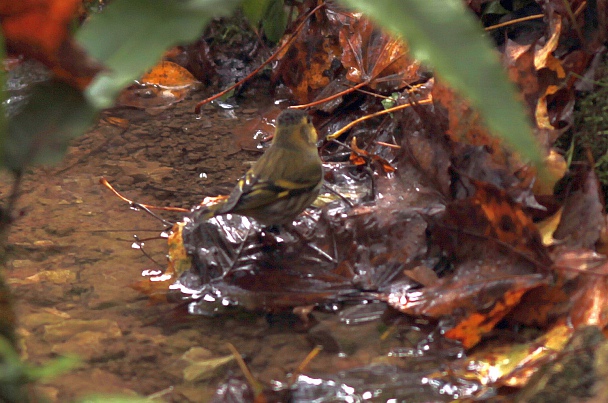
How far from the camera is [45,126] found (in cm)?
106

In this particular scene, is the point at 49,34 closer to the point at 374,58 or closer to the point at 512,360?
the point at 512,360

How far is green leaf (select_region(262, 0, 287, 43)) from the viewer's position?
12.1 feet

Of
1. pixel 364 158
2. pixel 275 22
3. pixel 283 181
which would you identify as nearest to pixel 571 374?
pixel 283 181

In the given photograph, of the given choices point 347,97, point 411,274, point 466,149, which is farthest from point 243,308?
point 347,97

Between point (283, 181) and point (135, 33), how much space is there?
1738mm

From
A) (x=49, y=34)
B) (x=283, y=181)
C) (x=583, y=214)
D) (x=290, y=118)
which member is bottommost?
(x=283, y=181)

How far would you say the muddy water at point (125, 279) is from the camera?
1.84m

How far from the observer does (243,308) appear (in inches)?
84.7

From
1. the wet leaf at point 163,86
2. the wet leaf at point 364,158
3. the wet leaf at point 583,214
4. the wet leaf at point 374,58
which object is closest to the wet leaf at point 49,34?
the wet leaf at point 583,214

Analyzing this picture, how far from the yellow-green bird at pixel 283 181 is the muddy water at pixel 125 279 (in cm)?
37

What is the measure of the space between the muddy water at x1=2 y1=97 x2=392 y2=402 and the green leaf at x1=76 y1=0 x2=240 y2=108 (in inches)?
22.2

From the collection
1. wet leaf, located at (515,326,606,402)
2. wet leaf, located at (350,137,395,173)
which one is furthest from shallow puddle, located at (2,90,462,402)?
wet leaf, located at (350,137,395,173)

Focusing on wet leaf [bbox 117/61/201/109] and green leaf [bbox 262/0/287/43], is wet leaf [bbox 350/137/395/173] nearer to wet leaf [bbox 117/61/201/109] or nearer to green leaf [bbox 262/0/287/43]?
green leaf [bbox 262/0/287/43]

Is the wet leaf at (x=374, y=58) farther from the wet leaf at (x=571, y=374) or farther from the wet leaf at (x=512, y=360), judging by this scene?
the wet leaf at (x=571, y=374)
